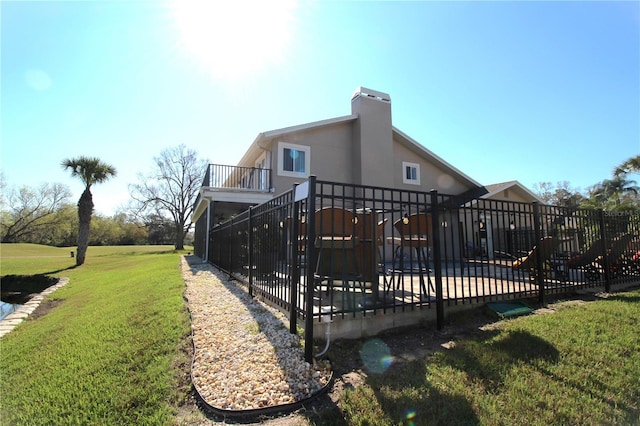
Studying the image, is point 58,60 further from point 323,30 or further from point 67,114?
point 323,30

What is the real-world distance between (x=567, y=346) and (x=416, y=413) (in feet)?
6.83

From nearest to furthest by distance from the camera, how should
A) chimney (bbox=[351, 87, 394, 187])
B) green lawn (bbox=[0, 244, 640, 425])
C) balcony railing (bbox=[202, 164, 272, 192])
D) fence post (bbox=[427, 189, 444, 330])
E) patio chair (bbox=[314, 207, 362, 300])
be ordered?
1. green lawn (bbox=[0, 244, 640, 425])
2. patio chair (bbox=[314, 207, 362, 300])
3. fence post (bbox=[427, 189, 444, 330])
4. balcony railing (bbox=[202, 164, 272, 192])
5. chimney (bbox=[351, 87, 394, 187])

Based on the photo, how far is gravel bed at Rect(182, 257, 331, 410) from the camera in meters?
2.18

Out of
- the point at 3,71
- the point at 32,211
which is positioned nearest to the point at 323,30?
the point at 3,71

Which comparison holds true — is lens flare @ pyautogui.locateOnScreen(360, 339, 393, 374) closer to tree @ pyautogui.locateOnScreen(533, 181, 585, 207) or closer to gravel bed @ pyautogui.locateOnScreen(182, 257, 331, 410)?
gravel bed @ pyautogui.locateOnScreen(182, 257, 331, 410)

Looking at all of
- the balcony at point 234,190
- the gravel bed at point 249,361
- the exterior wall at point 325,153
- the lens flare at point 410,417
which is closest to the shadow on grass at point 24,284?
the balcony at point 234,190

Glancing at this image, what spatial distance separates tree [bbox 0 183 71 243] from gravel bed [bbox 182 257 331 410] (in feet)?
160

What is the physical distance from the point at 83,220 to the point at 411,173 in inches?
753

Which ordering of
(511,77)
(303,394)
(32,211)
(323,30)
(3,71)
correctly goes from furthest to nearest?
(32,211)
(511,77)
(323,30)
(3,71)
(303,394)

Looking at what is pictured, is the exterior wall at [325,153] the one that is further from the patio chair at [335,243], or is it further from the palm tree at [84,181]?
the palm tree at [84,181]

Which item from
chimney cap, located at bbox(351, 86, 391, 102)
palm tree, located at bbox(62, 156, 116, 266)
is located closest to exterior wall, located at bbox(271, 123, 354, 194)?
chimney cap, located at bbox(351, 86, 391, 102)

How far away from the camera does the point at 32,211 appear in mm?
38594

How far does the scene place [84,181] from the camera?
18078mm

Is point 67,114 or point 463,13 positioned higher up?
point 463,13
